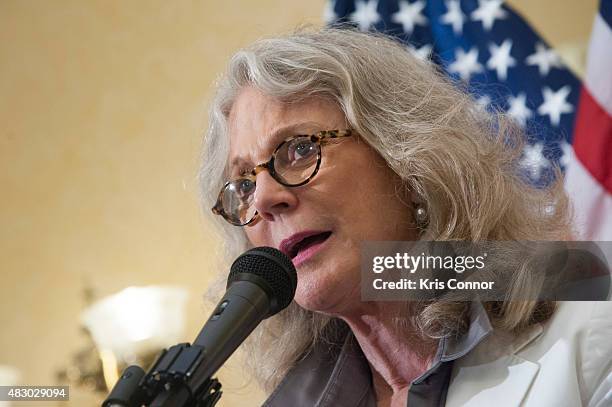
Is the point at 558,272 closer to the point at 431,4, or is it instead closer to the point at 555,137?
the point at 555,137

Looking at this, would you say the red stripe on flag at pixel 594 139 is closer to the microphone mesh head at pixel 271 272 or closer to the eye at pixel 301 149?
the eye at pixel 301 149

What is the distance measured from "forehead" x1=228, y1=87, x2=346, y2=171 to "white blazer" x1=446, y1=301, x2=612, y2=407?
418 millimetres

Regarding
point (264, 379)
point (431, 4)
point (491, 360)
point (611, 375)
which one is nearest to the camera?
point (611, 375)

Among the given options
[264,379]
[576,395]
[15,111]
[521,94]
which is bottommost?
[576,395]

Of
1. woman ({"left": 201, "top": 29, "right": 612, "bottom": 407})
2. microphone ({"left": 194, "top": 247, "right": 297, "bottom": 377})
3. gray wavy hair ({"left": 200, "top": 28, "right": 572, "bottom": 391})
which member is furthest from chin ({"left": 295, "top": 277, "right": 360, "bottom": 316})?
microphone ({"left": 194, "top": 247, "right": 297, "bottom": 377})

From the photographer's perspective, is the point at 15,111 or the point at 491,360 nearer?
the point at 491,360

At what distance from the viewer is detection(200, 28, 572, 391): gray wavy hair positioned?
4.28 feet

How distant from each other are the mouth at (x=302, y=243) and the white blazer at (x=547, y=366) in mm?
277

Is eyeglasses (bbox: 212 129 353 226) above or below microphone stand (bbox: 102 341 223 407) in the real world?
above

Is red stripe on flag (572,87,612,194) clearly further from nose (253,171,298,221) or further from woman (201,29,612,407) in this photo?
nose (253,171,298,221)

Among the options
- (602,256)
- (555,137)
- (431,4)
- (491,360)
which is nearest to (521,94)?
(555,137)

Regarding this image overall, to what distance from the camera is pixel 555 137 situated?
7.00 ft

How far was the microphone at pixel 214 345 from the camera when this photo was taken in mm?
747

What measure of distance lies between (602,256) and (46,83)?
5.49ft
